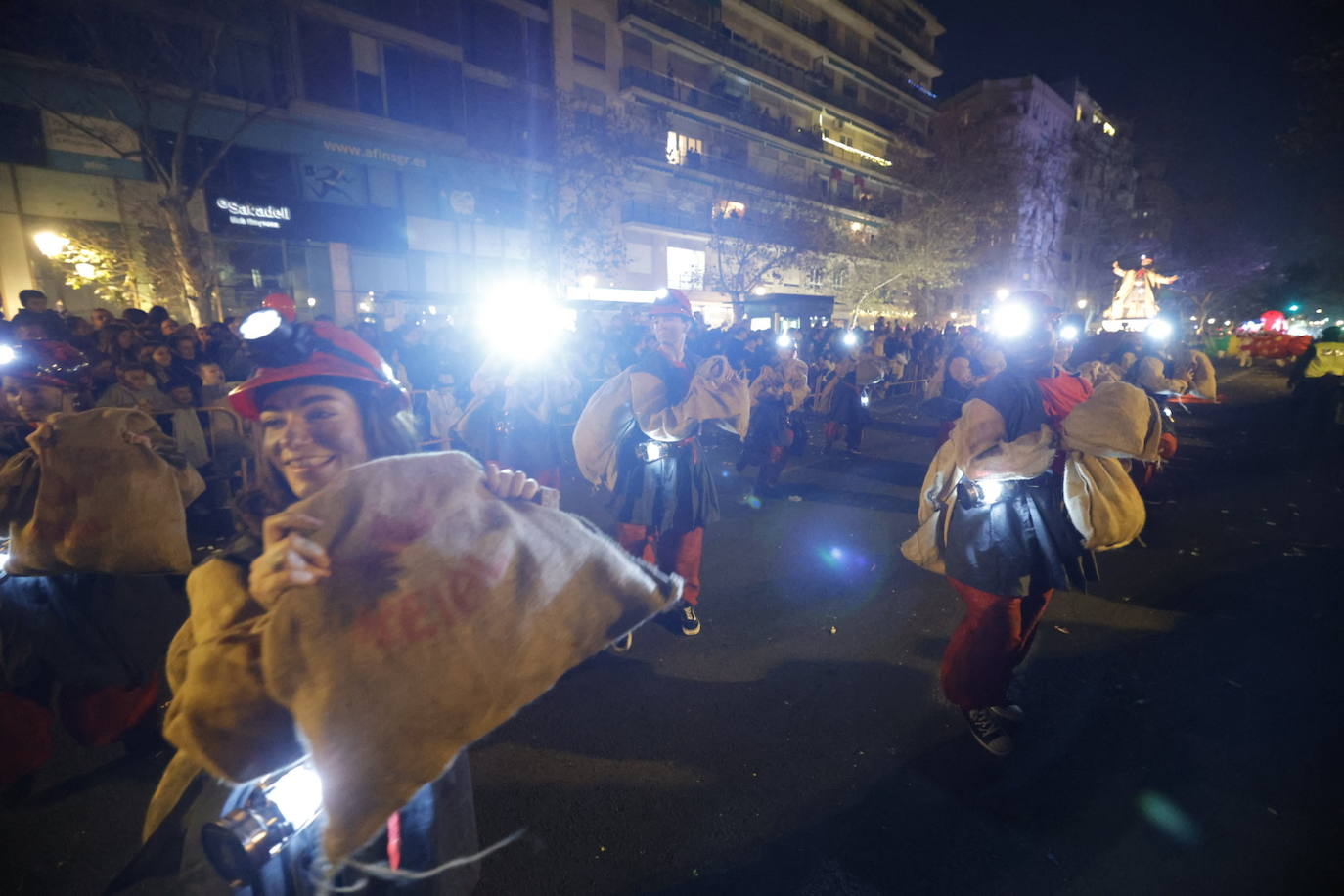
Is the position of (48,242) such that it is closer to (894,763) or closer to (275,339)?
(275,339)

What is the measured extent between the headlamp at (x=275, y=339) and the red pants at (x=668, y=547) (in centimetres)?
293

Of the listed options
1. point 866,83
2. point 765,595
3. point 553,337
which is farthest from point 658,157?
point 765,595

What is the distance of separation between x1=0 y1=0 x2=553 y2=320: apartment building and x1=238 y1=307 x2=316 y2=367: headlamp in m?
19.2

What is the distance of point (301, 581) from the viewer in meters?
1.10

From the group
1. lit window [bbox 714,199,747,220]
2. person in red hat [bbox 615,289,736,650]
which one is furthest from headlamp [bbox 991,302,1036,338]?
lit window [bbox 714,199,747,220]

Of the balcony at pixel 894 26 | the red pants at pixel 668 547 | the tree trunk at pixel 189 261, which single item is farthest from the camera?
the balcony at pixel 894 26

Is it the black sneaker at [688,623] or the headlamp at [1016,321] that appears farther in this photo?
the black sneaker at [688,623]

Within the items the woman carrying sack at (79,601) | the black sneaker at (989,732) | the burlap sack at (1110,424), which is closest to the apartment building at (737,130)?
the burlap sack at (1110,424)

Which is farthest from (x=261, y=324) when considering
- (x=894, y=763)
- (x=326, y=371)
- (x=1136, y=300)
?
(x=1136, y=300)

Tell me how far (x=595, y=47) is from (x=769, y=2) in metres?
15.4

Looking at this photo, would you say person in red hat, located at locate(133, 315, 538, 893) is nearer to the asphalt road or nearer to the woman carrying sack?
the asphalt road

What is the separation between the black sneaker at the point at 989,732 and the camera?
10.5ft

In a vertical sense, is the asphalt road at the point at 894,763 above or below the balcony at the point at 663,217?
below

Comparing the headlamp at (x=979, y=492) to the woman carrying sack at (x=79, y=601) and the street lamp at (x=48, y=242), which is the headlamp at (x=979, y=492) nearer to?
the woman carrying sack at (x=79, y=601)
